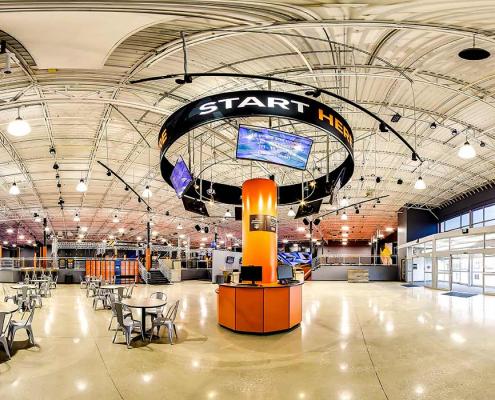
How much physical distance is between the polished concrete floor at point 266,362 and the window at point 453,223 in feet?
48.5

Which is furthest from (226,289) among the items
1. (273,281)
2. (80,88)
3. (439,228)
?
(439,228)

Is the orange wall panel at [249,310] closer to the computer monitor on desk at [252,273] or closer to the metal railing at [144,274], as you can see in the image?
the computer monitor on desk at [252,273]

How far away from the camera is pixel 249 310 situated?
25.1ft

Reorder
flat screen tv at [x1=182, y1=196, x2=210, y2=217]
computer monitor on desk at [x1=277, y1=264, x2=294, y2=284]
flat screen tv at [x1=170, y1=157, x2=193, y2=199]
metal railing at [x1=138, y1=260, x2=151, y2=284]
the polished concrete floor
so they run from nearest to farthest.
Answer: the polished concrete floor < flat screen tv at [x1=170, y1=157, x2=193, y2=199] < computer monitor on desk at [x1=277, y1=264, x2=294, y2=284] < flat screen tv at [x1=182, y1=196, x2=210, y2=217] < metal railing at [x1=138, y1=260, x2=151, y2=284]

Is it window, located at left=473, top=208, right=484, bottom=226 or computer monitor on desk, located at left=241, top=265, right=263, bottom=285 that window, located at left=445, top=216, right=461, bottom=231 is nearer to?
window, located at left=473, top=208, right=484, bottom=226

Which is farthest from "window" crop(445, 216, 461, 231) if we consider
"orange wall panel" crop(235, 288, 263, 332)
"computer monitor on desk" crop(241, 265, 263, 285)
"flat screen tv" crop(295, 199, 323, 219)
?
"orange wall panel" crop(235, 288, 263, 332)

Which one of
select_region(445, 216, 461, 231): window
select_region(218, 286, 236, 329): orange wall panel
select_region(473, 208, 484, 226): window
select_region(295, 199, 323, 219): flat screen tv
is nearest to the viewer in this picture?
select_region(218, 286, 236, 329): orange wall panel

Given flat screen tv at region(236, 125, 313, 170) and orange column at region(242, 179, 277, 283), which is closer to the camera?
flat screen tv at region(236, 125, 313, 170)

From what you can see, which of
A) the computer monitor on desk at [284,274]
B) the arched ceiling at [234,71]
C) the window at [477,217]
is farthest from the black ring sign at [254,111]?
the window at [477,217]

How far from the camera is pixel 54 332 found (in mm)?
7684

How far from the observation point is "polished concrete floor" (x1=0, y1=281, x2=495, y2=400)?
173 inches

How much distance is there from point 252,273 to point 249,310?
2.60ft

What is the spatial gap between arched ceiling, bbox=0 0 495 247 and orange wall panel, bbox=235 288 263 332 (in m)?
4.36

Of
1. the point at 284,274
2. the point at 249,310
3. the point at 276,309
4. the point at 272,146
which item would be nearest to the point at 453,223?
the point at 284,274
